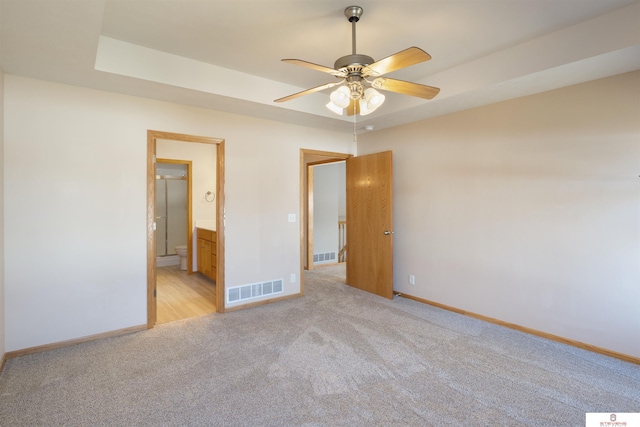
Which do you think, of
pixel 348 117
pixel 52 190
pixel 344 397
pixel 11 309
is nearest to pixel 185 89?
pixel 52 190

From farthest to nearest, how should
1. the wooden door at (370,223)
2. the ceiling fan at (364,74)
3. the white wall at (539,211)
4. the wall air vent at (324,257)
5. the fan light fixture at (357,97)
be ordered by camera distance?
the wall air vent at (324,257), the wooden door at (370,223), the white wall at (539,211), the fan light fixture at (357,97), the ceiling fan at (364,74)

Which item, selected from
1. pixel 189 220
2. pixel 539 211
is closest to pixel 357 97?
pixel 539 211

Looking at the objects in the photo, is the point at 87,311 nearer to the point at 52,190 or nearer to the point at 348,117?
the point at 52,190

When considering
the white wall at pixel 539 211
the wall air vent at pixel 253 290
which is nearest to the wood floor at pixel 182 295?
the wall air vent at pixel 253 290

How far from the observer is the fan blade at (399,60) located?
1.73 meters

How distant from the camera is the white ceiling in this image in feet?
7.02

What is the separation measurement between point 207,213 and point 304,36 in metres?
4.15

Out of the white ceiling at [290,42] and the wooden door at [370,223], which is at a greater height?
the white ceiling at [290,42]

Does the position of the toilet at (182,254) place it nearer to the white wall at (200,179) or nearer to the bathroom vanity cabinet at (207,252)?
the white wall at (200,179)

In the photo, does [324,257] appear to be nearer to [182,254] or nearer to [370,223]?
[370,223]

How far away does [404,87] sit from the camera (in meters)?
2.19

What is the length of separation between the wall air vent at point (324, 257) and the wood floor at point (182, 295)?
A: 2250 mm

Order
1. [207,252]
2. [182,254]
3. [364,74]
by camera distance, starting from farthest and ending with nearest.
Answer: [182,254], [207,252], [364,74]

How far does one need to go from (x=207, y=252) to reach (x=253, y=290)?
5.45 ft
